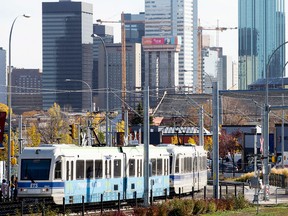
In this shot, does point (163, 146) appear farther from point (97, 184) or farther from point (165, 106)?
point (165, 106)

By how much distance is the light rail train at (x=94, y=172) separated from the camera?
4497cm

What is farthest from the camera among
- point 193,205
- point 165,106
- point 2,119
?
point 165,106

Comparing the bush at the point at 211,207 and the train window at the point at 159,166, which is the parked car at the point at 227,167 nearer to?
the train window at the point at 159,166

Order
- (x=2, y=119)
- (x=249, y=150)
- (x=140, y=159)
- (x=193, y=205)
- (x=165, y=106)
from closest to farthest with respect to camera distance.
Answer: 1. (x=2, y=119)
2. (x=193, y=205)
3. (x=140, y=159)
4. (x=249, y=150)
5. (x=165, y=106)

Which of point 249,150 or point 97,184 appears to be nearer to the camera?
point 97,184

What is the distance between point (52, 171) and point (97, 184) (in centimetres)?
357

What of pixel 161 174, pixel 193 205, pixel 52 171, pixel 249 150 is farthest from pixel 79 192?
pixel 249 150

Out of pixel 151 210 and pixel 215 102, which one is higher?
pixel 215 102

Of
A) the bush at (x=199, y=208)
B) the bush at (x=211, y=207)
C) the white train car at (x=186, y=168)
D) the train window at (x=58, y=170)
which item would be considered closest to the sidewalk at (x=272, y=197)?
the white train car at (x=186, y=168)

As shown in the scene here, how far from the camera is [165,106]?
175 meters

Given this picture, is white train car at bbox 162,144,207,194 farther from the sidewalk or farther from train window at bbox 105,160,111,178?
train window at bbox 105,160,111,178

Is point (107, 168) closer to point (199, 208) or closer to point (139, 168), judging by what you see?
point (139, 168)

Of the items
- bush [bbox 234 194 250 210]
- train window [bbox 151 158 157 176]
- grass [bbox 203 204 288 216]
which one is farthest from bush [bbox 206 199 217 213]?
train window [bbox 151 158 157 176]

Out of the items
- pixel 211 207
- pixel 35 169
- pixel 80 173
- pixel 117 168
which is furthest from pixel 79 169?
pixel 211 207
